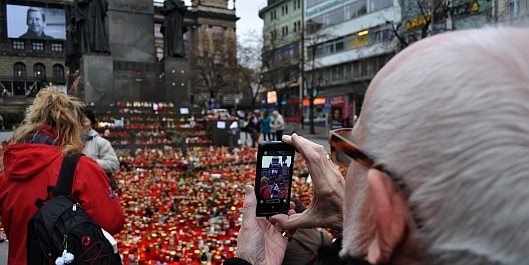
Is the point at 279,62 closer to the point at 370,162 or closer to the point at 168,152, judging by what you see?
the point at 168,152

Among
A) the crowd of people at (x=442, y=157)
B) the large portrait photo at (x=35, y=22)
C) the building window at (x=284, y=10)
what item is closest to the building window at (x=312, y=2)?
the building window at (x=284, y=10)

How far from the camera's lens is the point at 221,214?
5.85 m

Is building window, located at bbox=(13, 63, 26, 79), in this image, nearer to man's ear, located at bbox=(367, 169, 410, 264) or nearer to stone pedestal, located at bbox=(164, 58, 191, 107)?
stone pedestal, located at bbox=(164, 58, 191, 107)

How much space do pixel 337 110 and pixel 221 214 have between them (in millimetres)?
42162

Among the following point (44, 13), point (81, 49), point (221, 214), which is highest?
point (44, 13)

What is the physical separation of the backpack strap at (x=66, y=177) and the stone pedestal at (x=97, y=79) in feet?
51.3

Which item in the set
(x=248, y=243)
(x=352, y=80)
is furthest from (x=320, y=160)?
(x=352, y=80)

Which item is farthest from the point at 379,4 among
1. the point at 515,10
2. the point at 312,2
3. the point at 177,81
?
the point at 515,10

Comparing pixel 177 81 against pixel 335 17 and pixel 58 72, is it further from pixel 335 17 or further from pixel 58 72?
pixel 58 72

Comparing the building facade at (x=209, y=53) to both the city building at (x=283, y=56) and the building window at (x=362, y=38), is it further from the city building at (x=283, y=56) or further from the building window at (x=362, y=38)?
the building window at (x=362, y=38)

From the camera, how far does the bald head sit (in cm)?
73

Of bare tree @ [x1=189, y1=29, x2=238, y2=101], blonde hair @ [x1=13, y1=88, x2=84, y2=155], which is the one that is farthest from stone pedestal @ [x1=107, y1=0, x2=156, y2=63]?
bare tree @ [x1=189, y1=29, x2=238, y2=101]

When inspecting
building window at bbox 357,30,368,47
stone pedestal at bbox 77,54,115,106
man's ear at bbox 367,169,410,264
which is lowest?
man's ear at bbox 367,169,410,264

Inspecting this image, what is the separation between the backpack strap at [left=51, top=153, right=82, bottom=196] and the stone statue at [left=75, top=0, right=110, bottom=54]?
15401 millimetres
